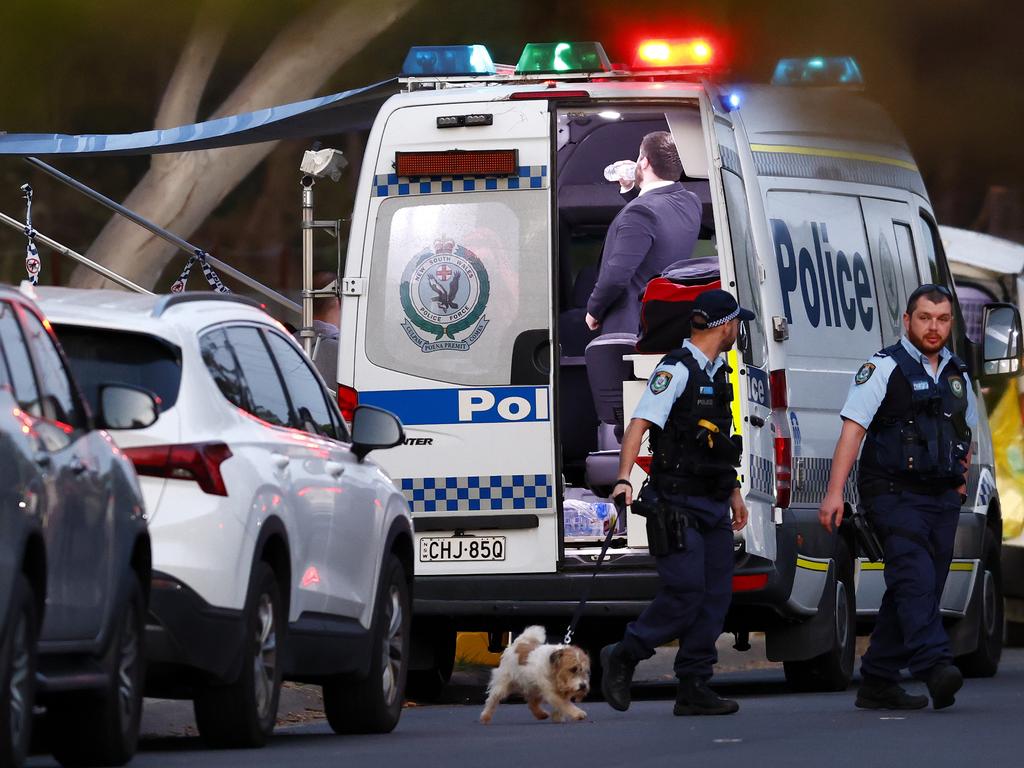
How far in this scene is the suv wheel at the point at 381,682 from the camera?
7984 mm

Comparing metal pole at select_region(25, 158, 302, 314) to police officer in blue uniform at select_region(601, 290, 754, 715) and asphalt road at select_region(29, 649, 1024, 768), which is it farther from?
police officer in blue uniform at select_region(601, 290, 754, 715)

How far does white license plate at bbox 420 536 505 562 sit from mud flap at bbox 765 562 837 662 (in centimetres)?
150

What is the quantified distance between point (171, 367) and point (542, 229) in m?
3.23

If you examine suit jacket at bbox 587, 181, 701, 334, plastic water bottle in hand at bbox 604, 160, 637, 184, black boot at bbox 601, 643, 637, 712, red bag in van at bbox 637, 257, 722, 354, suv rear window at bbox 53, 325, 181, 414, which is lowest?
black boot at bbox 601, 643, 637, 712

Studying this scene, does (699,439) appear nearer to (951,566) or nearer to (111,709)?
(111,709)

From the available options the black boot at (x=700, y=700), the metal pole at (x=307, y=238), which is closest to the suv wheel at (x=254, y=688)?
the black boot at (x=700, y=700)

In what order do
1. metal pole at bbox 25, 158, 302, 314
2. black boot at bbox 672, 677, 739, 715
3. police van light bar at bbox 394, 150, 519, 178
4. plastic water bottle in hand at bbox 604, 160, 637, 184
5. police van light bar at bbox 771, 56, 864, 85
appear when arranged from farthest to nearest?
plastic water bottle in hand at bbox 604, 160, 637, 184 < police van light bar at bbox 394, 150, 519, 178 < black boot at bbox 672, 677, 739, 715 < metal pole at bbox 25, 158, 302, 314 < police van light bar at bbox 771, 56, 864, 85

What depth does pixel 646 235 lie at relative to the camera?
35.0ft

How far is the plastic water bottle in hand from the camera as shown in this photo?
11.8m

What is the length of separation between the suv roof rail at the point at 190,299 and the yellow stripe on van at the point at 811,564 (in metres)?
Result: 3.35

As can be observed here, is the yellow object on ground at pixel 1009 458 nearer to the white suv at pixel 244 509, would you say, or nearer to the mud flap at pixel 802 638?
the mud flap at pixel 802 638

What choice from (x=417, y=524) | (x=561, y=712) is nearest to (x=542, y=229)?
(x=417, y=524)

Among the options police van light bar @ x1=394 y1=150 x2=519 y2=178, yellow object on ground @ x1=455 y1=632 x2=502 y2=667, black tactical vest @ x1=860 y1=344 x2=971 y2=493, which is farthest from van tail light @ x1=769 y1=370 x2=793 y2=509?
yellow object on ground @ x1=455 y1=632 x2=502 y2=667

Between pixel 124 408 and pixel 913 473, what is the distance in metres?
3.98
